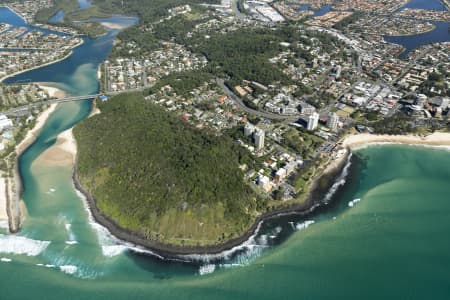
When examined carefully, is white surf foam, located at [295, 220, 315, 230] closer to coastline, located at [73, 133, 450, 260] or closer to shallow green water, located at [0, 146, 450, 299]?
shallow green water, located at [0, 146, 450, 299]

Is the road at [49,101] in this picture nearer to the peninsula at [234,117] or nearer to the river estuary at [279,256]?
the peninsula at [234,117]

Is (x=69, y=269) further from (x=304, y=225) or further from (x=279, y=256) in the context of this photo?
(x=304, y=225)

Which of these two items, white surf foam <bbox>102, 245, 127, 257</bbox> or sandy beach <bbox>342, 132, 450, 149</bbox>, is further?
sandy beach <bbox>342, 132, 450, 149</bbox>

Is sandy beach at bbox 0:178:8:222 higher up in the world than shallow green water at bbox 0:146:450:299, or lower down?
higher up

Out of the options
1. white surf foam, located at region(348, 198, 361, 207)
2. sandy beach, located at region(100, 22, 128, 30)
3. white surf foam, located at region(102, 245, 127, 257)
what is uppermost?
sandy beach, located at region(100, 22, 128, 30)

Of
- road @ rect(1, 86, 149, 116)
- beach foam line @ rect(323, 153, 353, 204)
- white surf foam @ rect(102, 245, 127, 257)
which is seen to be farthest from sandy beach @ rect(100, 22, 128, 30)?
beach foam line @ rect(323, 153, 353, 204)

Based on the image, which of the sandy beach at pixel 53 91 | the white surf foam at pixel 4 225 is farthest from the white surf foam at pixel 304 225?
the sandy beach at pixel 53 91
